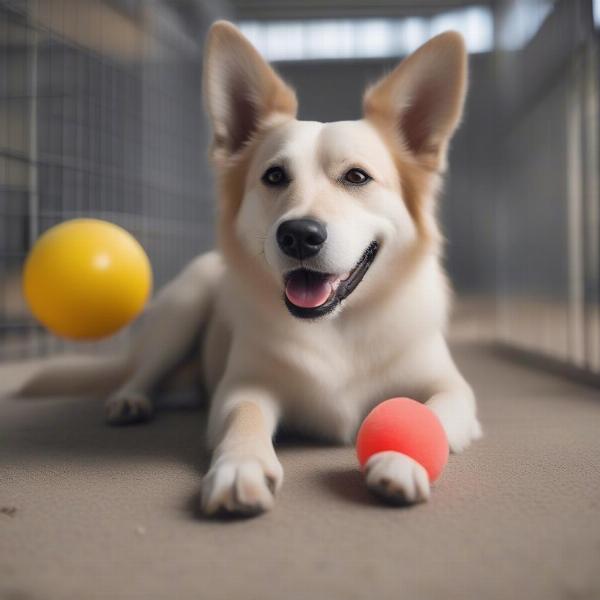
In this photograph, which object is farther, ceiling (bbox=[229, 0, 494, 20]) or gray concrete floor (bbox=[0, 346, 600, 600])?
ceiling (bbox=[229, 0, 494, 20])

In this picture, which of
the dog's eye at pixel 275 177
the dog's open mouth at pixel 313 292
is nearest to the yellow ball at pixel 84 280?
the dog's eye at pixel 275 177

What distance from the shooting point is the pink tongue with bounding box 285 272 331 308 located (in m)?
1.30

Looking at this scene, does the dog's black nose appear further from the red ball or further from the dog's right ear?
the dog's right ear

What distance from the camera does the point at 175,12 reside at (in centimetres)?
375

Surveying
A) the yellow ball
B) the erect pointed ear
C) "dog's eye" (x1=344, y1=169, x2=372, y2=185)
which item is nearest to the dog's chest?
"dog's eye" (x1=344, y1=169, x2=372, y2=185)

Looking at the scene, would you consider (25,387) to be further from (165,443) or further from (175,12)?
(175,12)

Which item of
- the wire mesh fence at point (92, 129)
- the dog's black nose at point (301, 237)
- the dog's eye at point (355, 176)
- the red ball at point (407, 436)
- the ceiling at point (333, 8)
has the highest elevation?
the ceiling at point (333, 8)

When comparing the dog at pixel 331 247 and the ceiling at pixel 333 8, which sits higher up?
the ceiling at pixel 333 8

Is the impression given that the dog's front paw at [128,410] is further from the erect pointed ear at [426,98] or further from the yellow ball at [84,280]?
the erect pointed ear at [426,98]

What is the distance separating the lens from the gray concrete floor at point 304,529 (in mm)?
763

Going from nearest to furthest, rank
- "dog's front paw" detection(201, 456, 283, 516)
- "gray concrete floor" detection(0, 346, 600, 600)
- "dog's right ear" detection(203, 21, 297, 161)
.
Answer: "gray concrete floor" detection(0, 346, 600, 600), "dog's front paw" detection(201, 456, 283, 516), "dog's right ear" detection(203, 21, 297, 161)

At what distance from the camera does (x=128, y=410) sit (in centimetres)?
175

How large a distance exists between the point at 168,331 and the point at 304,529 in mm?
1132

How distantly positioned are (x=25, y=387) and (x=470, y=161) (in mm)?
3870
